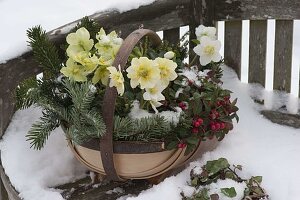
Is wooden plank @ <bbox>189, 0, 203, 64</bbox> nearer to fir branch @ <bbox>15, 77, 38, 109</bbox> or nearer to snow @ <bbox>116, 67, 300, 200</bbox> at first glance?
snow @ <bbox>116, 67, 300, 200</bbox>

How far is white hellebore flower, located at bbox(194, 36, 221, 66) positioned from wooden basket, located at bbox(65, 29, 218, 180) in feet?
0.57

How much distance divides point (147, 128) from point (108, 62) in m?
0.21

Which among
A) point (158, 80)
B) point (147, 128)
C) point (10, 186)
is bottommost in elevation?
point (10, 186)

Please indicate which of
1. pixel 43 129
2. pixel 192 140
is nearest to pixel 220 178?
pixel 192 140

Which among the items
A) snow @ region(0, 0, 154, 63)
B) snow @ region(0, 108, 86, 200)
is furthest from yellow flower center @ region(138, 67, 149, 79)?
snow @ region(0, 0, 154, 63)

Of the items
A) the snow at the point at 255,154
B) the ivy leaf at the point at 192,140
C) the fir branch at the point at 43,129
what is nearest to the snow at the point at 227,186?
the snow at the point at 255,154

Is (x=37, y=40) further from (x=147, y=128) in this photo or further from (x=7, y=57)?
(x=147, y=128)

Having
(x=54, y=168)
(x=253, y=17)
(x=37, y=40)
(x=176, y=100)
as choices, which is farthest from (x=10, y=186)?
(x=253, y=17)

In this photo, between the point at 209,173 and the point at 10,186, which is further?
the point at 10,186

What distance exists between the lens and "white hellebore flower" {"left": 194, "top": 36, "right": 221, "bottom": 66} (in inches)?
70.4

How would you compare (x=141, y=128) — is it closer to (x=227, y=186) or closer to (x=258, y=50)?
(x=227, y=186)

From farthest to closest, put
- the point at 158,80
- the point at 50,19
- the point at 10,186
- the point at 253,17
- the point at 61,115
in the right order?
the point at 50,19 < the point at 253,17 < the point at 10,186 < the point at 61,115 < the point at 158,80

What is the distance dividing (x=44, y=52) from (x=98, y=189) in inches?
17.5

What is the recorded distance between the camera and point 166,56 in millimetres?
1694
